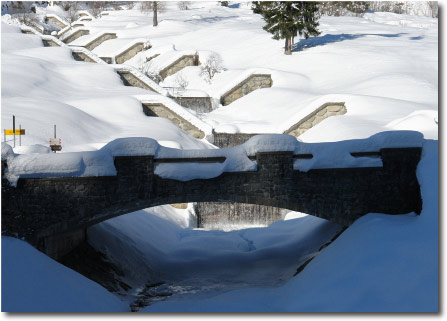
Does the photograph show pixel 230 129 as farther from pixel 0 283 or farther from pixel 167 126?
pixel 0 283

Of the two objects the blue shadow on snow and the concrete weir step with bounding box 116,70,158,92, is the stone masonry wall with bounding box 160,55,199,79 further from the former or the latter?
the blue shadow on snow

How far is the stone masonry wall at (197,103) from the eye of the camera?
34.4 meters

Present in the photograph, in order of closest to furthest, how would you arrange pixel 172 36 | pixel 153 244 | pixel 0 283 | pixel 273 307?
pixel 0 283
pixel 273 307
pixel 153 244
pixel 172 36

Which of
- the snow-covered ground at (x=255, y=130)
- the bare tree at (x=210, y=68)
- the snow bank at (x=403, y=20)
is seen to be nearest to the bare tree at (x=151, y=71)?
the snow-covered ground at (x=255, y=130)

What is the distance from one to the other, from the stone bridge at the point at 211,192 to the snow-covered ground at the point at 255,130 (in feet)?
1.81

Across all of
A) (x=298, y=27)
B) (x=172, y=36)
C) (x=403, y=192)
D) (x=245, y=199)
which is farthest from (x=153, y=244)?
(x=172, y=36)

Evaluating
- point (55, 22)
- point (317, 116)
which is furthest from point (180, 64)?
point (55, 22)

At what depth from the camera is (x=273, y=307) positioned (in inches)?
480

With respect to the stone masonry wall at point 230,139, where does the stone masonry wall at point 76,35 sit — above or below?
above

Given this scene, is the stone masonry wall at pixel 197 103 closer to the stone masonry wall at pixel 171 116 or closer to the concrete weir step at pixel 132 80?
the concrete weir step at pixel 132 80

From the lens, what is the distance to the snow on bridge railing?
1316 cm

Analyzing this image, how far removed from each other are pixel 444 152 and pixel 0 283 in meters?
10.4

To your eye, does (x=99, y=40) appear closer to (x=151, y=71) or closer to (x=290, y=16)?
(x=151, y=71)

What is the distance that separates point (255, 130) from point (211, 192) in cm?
1483
